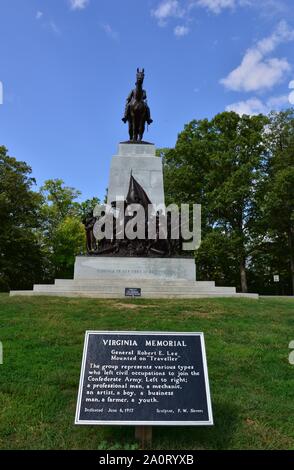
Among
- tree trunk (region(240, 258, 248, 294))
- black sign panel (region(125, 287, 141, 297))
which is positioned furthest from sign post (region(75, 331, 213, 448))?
tree trunk (region(240, 258, 248, 294))

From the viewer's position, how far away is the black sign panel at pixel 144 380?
4.84 meters

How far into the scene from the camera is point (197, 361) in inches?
211

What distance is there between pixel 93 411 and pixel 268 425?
2299mm

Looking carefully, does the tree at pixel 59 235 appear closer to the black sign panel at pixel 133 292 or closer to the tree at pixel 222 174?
the tree at pixel 222 174

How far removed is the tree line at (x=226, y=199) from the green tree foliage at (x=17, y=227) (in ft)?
0.26

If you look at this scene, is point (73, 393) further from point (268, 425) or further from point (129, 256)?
point (129, 256)

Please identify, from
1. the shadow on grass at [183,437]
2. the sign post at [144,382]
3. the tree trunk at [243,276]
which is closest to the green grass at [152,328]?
the shadow on grass at [183,437]

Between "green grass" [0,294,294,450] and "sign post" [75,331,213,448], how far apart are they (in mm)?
396

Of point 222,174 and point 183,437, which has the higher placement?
point 222,174

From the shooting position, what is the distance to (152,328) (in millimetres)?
9242

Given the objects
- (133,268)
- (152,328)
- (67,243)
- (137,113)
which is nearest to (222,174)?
(137,113)

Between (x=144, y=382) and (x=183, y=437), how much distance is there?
0.82 metres

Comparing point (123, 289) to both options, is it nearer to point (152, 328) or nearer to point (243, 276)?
point (152, 328)
